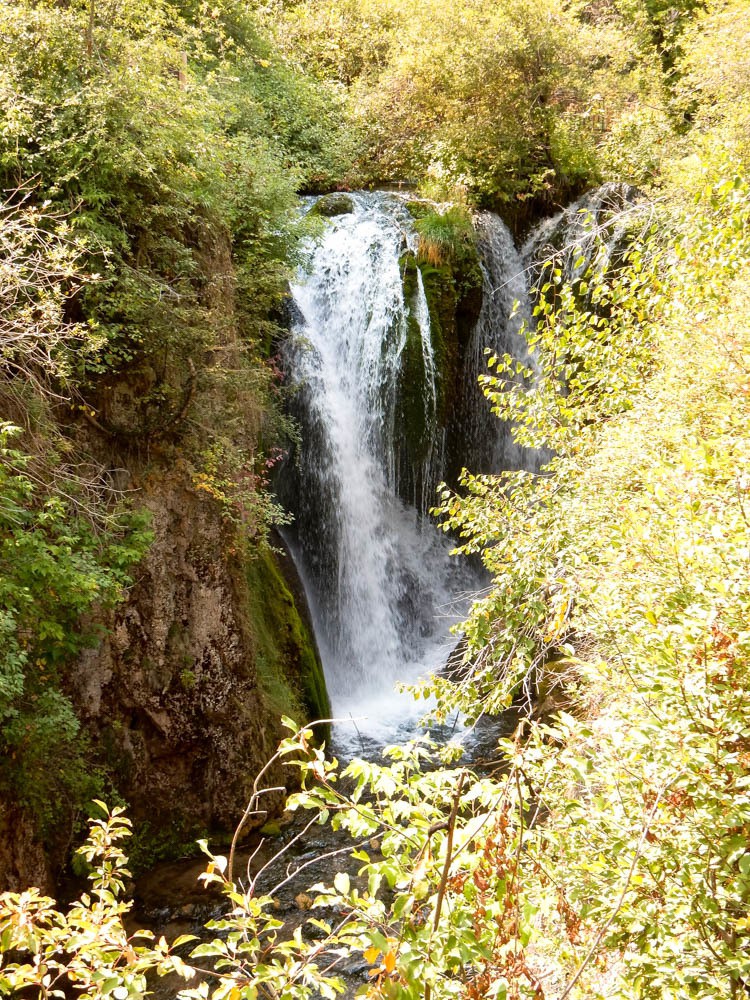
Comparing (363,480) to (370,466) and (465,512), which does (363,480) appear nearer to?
(370,466)

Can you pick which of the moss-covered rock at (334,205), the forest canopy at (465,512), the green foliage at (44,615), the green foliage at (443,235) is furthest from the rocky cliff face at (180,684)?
the moss-covered rock at (334,205)

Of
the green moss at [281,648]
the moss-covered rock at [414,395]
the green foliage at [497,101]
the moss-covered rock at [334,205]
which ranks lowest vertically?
the green moss at [281,648]

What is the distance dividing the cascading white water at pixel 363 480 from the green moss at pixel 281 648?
46.7 inches

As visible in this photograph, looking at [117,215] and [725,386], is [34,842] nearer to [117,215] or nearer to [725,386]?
[117,215]

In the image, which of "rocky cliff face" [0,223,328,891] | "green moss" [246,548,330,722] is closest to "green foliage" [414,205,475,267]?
"rocky cliff face" [0,223,328,891]

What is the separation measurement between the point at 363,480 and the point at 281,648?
3.50 m

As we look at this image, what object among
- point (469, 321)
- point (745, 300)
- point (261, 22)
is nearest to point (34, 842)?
point (745, 300)

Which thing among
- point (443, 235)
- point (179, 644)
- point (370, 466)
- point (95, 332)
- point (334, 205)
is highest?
point (334, 205)

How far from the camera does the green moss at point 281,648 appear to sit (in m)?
7.72

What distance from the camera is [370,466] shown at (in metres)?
11.0

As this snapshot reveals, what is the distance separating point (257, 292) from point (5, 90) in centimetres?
384

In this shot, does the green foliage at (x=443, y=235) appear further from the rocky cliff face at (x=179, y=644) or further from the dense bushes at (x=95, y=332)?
the rocky cliff face at (x=179, y=644)

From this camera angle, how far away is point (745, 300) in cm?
421

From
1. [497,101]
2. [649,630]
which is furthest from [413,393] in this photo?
[649,630]
